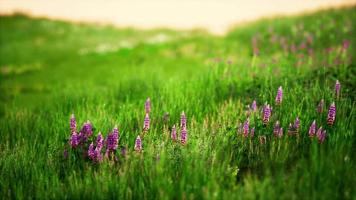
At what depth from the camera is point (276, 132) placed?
11.5 feet

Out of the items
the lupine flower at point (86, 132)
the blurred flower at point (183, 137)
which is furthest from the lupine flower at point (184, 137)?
the lupine flower at point (86, 132)

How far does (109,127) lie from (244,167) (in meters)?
Answer: 1.62

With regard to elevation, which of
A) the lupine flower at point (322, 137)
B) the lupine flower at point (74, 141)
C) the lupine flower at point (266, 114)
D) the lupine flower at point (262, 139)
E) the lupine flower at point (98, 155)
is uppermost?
the lupine flower at point (266, 114)

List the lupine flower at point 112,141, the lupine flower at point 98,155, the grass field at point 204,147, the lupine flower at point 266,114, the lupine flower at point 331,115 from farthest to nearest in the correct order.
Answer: the lupine flower at point 266,114, the lupine flower at point 331,115, the lupine flower at point 112,141, the lupine flower at point 98,155, the grass field at point 204,147

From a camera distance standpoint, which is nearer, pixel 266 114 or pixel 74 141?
pixel 74 141

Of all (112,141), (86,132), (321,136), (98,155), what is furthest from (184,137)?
(321,136)

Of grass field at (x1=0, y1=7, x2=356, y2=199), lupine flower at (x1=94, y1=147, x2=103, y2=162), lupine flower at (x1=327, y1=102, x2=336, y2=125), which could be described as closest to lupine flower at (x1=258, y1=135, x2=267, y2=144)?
grass field at (x1=0, y1=7, x2=356, y2=199)

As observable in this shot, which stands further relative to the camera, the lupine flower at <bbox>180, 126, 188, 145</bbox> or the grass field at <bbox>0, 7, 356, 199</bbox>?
the lupine flower at <bbox>180, 126, 188, 145</bbox>

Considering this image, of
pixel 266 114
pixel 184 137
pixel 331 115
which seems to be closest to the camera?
pixel 184 137

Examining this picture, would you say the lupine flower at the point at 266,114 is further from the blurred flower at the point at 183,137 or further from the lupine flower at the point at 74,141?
the lupine flower at the point at 74,141

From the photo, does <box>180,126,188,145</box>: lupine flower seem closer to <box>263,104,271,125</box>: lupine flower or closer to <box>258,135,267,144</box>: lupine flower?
<box>258,135,267,144</box>: lupine flower

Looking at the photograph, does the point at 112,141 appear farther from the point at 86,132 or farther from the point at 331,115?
the point at 331,115

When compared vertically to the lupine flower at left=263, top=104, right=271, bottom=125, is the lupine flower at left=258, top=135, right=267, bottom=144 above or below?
below

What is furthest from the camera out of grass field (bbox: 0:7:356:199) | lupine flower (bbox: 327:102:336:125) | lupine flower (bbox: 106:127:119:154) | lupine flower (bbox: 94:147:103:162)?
lupine flower (bbox: 327:102:336:125)
